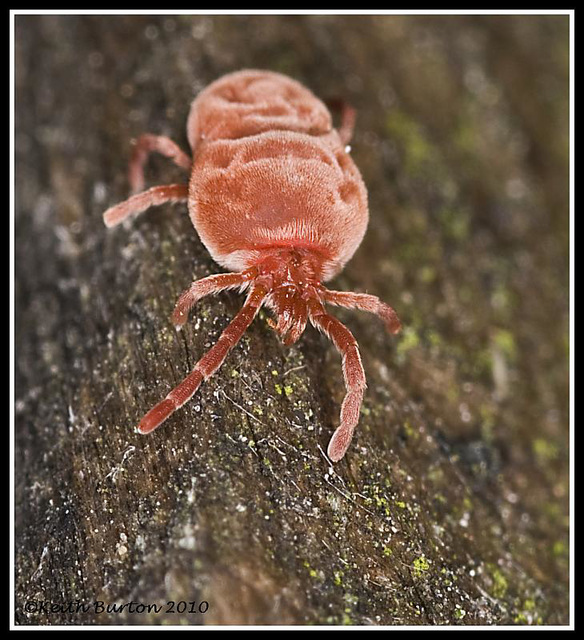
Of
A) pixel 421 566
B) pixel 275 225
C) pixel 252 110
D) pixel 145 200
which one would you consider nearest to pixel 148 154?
pixel 145 200

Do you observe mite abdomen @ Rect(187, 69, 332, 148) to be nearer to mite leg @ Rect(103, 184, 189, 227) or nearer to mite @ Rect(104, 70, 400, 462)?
mite @ Rect(104, 70, 400, 462)

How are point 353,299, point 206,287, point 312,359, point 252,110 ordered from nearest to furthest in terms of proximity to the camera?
point 206,287 < point 353,299 < point 312,359 < point 252,110

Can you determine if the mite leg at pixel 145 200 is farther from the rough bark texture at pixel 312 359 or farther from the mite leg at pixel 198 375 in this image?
the mite leg at pixel 198 375

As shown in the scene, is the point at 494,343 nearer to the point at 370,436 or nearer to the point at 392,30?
the point at 370,436

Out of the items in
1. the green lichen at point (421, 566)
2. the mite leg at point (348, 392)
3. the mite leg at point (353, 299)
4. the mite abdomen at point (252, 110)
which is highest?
the mite abdomen at point (252, 110)

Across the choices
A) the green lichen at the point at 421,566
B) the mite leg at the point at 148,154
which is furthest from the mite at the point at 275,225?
the green lichen at the point at 421,566

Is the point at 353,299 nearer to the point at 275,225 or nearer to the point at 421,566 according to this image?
the point at 275,225

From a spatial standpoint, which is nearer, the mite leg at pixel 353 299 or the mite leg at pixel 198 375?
the mite leg at pixel 198 375
